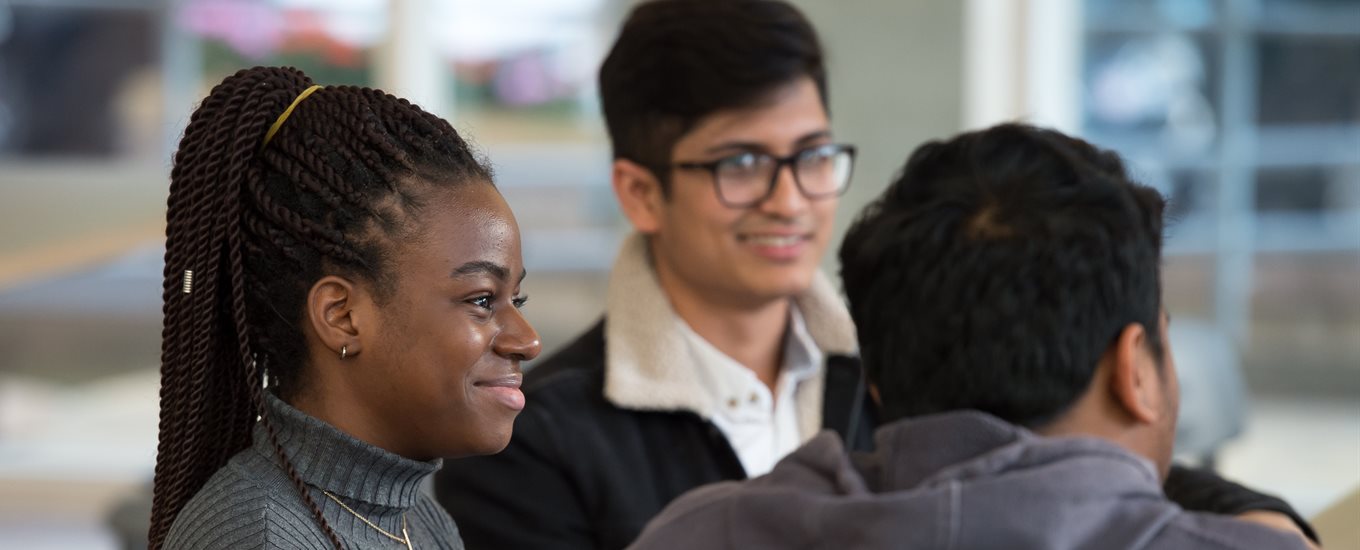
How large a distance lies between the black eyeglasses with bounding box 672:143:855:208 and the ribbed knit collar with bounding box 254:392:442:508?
744 millimetres

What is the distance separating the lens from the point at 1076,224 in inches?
44.1

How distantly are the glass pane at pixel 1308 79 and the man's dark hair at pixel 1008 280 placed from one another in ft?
13.0

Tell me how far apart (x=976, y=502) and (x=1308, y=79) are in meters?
4.38

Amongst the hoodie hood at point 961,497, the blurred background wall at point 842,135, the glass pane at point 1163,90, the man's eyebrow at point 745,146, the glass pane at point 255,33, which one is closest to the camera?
the hoodie hood at point 961,497

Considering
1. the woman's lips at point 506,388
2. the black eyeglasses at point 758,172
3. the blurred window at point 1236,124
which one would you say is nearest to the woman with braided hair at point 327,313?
the woman's lips at point 506,388

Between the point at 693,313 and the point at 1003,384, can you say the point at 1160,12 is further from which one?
the point at 1003,384

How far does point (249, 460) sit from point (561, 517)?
22.9 inches

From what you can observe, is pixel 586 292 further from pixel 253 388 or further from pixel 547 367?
pixel 253 388

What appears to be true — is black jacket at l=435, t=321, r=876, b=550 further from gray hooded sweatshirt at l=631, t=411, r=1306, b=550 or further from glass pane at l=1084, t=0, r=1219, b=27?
glass pane at l=1084, t=0, r=1219, b=27

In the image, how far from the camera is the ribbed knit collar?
53.1 inches

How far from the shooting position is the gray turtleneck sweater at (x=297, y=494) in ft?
4.20

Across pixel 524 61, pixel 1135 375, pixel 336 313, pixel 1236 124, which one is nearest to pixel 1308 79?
pixel 1236 124

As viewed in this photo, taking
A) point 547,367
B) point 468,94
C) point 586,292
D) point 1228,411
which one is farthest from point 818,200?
point 586,292

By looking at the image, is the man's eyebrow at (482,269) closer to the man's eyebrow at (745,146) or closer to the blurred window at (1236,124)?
the man's eyebrow at (745,146)
